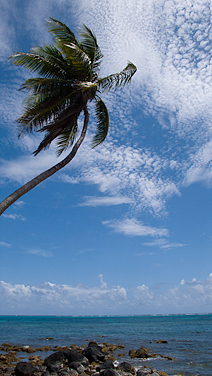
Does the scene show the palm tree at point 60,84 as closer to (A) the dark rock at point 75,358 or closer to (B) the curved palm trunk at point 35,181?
(B) the curved palm trunk at point 35,181

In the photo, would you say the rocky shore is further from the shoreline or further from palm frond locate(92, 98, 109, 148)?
palm frond locate(92, 98, 109, 148)

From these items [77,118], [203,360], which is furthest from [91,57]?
[203,360]

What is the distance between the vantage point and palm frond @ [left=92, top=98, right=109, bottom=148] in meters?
13.2

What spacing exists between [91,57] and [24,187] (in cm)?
689

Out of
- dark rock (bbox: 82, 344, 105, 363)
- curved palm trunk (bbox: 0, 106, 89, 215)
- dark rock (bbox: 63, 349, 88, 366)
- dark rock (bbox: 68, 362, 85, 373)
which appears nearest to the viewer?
curved palm trunk (bbox: 0, 106, 89, 215)

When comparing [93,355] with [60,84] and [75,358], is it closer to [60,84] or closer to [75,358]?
[75,358]

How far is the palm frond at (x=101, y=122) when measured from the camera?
13219mm

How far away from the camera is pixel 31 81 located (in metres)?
10.6

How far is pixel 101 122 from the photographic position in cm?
1345

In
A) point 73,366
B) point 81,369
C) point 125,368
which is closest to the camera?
point 125,368

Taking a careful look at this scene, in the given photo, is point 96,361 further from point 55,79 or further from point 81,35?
point 81,35

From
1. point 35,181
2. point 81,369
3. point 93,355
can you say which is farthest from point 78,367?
point 35,181

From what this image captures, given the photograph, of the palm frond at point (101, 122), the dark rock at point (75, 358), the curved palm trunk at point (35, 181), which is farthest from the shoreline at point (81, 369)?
the palm frond at point (101, 122)

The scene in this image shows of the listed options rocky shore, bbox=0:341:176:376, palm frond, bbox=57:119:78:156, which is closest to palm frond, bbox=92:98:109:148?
palm frond, bbox=57:119:78:156
